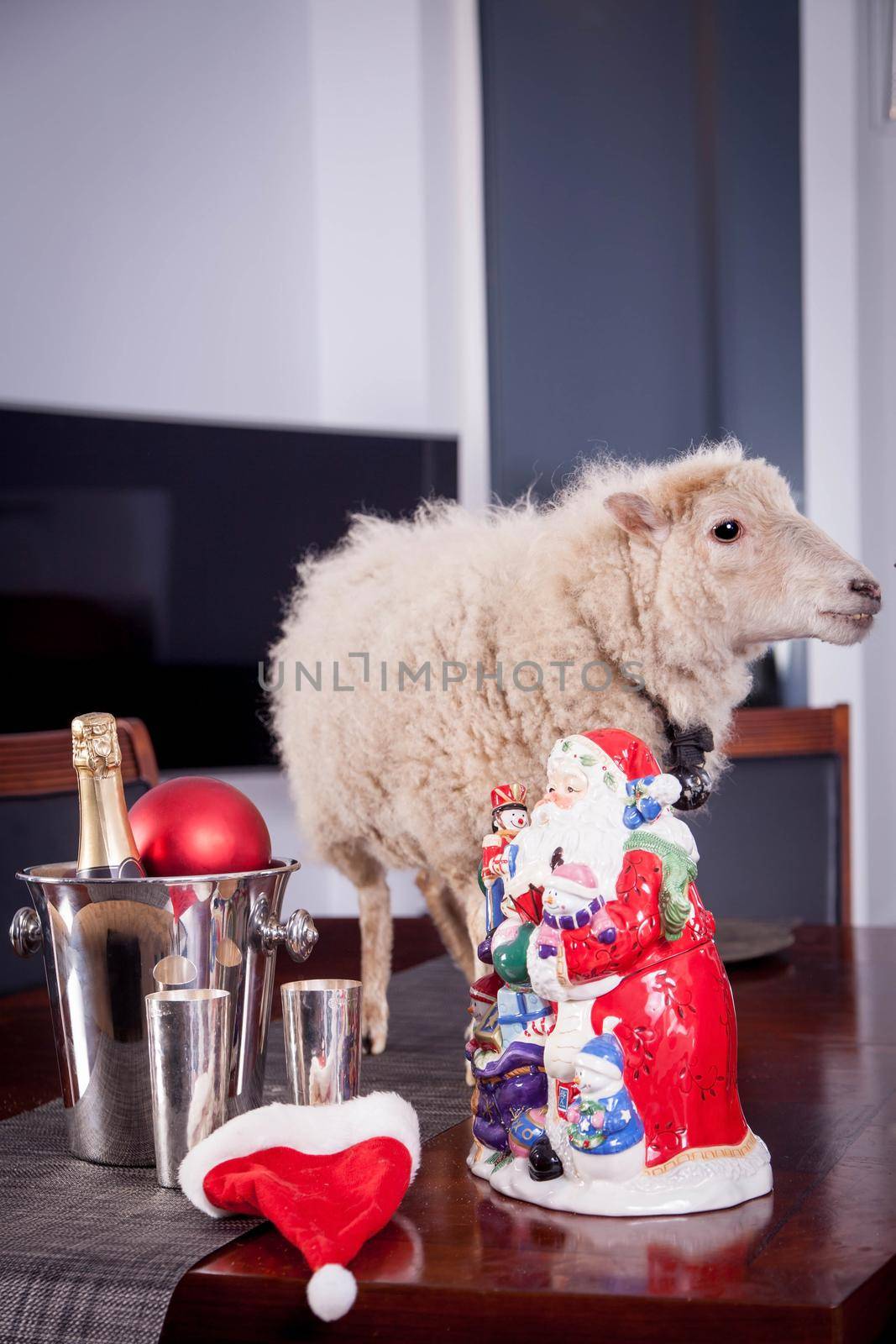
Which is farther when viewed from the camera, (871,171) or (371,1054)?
→ (871,171)

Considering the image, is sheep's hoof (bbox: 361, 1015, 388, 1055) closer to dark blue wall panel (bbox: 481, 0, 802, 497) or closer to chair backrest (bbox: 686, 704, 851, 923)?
chair backrest (bbox: 686, 704, 851, 923)

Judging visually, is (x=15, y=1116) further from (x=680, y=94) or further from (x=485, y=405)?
(x=680, y=94)

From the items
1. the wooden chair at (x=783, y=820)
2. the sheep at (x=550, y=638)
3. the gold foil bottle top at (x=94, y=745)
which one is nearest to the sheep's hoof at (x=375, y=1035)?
the sheep at (x=550, y=638)

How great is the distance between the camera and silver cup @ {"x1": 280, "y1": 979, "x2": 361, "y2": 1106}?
0.78m

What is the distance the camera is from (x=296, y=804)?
1.24 metres

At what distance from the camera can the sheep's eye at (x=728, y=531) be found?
99 centimetres

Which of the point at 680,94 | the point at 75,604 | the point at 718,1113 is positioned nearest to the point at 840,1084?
the point at 718,1113

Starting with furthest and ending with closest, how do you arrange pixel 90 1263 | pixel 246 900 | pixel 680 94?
pixel 680 94 → pixel 246 900 → pixel 90 1263

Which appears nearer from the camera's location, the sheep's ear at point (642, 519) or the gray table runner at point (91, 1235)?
the gray table runner at point (91, 1235)

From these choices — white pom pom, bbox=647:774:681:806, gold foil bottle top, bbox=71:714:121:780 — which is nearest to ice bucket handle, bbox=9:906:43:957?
gold foil bottle top, bbox=71:714:121:780

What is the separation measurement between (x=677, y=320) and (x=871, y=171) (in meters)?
0.75

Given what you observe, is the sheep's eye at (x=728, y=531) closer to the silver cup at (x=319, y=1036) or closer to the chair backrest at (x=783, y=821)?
the silver cup at (x=319, y=1036)

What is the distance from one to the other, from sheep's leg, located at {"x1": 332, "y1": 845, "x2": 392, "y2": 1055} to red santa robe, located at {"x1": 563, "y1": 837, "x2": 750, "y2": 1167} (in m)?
0.53

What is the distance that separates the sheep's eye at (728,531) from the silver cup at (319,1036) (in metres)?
0.45
